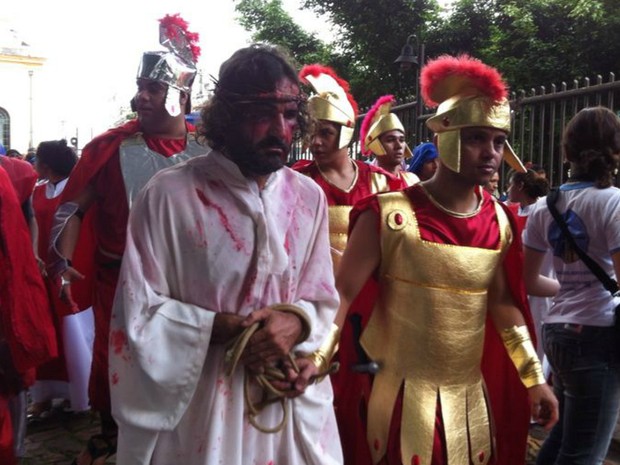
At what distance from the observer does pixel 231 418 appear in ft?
6.82

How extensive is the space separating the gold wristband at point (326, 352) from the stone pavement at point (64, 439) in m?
2.74

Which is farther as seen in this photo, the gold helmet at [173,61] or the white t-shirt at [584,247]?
the gold helmet at [173,61]

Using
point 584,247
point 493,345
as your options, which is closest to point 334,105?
point 584,247

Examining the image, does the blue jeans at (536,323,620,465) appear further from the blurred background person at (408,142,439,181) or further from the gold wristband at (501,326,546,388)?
the blurred background person at (408,142,439,181)

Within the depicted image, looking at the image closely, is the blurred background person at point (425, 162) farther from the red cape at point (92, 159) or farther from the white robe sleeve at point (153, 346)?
the white robe sleeve at point (153, 346)

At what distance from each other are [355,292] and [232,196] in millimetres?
937

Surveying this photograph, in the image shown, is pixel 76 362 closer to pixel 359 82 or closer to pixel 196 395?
pixel 196 395

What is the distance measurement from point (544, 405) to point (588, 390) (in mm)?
482

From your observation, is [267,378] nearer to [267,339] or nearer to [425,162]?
[267,339]

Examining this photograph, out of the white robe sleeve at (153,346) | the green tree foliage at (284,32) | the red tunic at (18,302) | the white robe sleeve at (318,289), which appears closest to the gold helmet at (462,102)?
the white robe sleeve at (318,289)

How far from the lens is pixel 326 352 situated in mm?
2389

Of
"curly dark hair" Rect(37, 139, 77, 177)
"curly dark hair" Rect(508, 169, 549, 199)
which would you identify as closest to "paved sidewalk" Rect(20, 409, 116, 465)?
"curly dark hair" Rect(37, 139, 77, 177)

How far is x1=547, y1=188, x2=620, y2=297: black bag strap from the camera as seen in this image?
3.23 meters

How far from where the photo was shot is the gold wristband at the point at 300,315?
2.11 m
